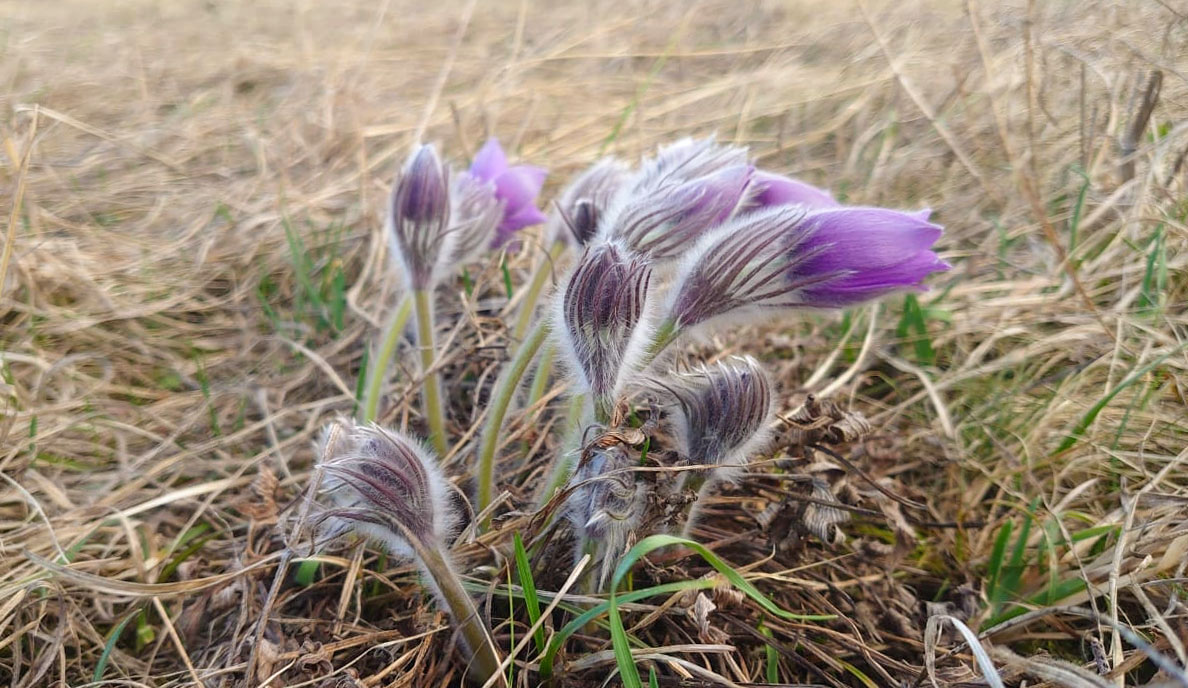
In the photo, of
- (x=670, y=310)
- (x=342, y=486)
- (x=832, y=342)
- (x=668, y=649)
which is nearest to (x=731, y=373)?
(x=670, y=310)

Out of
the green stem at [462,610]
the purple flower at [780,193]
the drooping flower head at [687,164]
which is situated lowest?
the green stem at [462,610]

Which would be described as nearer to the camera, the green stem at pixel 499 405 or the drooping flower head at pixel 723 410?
the drooping flower head at pixel 723 410

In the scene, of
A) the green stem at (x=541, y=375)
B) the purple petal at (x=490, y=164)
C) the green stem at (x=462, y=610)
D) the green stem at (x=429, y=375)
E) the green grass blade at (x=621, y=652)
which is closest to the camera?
the green grass blade at (x=621, y=652)

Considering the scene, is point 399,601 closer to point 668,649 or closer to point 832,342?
point 668,649

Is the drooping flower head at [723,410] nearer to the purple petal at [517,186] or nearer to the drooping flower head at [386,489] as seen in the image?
the drooping flower head at [386,489]

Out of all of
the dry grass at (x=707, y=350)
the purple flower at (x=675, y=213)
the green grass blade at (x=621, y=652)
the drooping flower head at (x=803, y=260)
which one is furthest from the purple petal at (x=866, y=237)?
the green grass blade at (x=621, y=652)

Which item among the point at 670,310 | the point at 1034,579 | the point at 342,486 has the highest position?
the point at 670,310
